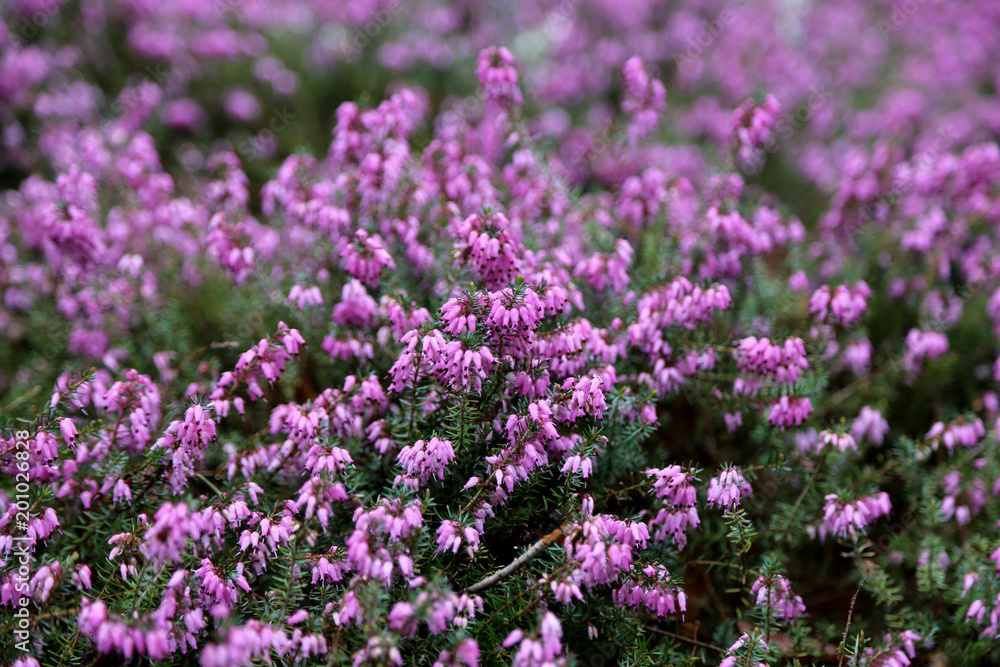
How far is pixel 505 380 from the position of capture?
2.56 meters

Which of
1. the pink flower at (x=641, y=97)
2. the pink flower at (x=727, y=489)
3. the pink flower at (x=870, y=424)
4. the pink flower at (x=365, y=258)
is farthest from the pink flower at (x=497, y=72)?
the pink flower at (x=870, y=424)

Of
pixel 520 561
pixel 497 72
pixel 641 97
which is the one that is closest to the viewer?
pixel 520 561

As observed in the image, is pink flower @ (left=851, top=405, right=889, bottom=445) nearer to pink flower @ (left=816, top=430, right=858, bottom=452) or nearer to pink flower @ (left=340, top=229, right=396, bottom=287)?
pink flower @ (left=816, top=430, right=858, bottom=452)

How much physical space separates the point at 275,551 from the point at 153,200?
308 centimetres

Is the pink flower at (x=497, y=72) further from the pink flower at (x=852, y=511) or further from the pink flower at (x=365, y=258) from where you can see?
the pink flower at (x=852, y=511)

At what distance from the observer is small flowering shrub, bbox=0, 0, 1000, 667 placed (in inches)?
89.8

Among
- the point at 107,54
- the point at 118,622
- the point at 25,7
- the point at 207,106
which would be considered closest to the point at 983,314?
the point at 118,622

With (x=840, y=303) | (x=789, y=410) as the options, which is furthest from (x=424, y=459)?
(x=840, y=303)

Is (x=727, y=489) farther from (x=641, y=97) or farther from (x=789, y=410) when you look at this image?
(x=641, y=97)

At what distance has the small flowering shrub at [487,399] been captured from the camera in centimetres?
228

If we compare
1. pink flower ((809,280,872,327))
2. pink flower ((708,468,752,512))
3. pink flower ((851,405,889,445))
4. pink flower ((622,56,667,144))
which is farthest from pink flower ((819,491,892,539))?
pink flower ((622,56,667,144))

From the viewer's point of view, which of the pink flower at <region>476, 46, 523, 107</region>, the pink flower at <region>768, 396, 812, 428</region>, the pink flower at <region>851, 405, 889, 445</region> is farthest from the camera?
the pink flower at <region>476, 46, 523, 107</region>

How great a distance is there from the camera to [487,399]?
8.59ft

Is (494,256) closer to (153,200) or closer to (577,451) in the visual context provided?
(577,451)
